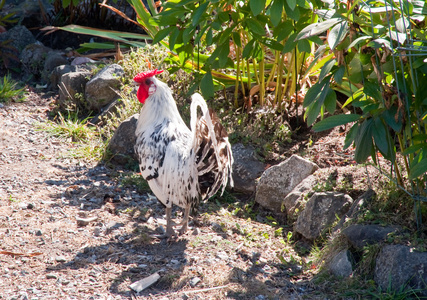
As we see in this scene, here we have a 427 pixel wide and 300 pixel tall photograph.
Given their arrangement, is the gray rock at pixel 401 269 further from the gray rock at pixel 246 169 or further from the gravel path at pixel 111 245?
the gray rock at pixel 246 169

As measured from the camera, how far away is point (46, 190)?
4.60 meters

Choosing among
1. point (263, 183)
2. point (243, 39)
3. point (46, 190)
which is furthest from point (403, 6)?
point (46, 190)

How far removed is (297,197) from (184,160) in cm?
116

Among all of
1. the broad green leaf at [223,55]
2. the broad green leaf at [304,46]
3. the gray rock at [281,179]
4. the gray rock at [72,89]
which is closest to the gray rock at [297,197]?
the gray rock at [281,179]

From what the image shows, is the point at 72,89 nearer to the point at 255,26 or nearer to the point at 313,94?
the point at 255,26

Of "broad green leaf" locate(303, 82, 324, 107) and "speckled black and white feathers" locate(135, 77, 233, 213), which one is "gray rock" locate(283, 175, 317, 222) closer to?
"speckled black and white feathers" locate(135, 77, 233, 213)

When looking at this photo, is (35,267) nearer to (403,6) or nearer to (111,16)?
(403,6)

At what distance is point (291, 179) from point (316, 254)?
100 centimetres

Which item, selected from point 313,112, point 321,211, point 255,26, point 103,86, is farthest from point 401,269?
point 103,86

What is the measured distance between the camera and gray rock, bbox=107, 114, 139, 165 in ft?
17.1

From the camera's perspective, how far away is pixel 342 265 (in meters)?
3.28

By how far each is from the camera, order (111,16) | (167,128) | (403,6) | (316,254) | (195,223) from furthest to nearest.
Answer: (111,16)
(195,223)
(167,128)
(316,254)
(403,6)

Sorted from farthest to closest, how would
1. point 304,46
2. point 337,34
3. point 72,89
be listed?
point 72,89, point 304,46, point 337,34

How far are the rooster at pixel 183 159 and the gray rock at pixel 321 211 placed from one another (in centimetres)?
76
